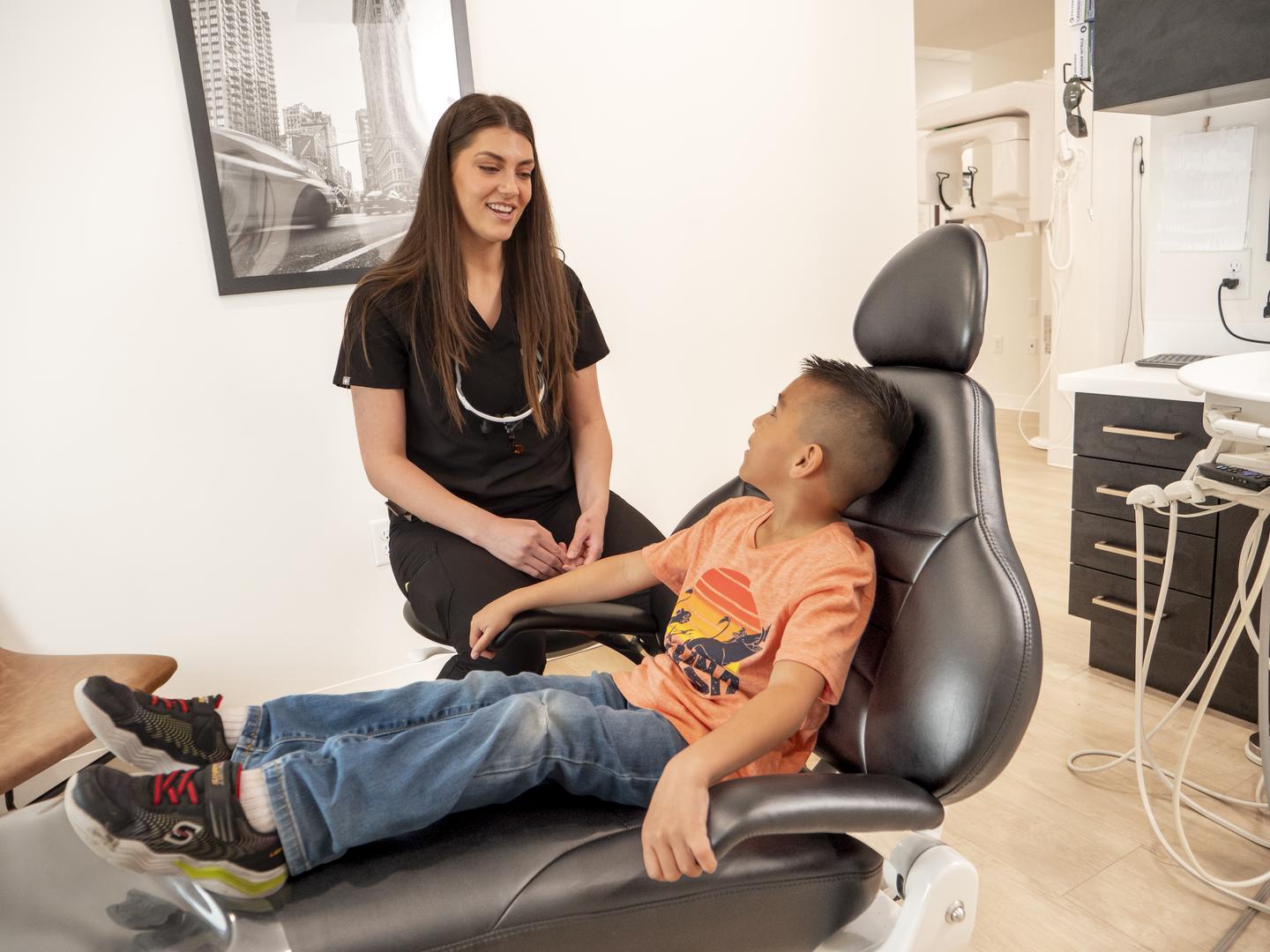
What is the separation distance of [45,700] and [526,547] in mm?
945

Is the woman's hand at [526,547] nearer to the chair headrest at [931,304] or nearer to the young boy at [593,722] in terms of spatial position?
the young boy at [593,722]

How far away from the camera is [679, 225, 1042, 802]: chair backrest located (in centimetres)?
90

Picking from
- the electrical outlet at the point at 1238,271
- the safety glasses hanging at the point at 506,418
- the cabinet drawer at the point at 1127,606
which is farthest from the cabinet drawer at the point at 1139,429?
the safety glasses hanging at the point at 506,418

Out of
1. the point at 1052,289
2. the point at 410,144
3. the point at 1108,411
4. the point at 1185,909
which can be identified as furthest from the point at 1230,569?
the point at 1052,289

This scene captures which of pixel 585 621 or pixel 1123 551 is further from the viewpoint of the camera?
pixel 1123 551

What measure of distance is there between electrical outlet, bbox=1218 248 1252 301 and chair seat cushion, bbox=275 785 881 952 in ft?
6.28

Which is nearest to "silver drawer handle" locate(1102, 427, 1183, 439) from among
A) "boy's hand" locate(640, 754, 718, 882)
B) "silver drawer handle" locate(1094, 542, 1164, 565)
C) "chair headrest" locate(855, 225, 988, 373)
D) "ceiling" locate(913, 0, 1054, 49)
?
"silver drawer handle" locate(1094, 542, 1164, 565)

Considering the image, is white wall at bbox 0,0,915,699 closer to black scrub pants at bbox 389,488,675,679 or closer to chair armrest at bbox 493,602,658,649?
black scrub pants at bbox 389,488,675,679

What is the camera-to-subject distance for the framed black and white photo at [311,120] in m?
1.97

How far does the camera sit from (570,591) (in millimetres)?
1349

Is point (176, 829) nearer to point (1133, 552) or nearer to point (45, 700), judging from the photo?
point (45, 700)

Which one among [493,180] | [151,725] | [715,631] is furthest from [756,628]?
[493,180]

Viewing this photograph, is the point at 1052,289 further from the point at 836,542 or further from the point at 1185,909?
the point at 836,542

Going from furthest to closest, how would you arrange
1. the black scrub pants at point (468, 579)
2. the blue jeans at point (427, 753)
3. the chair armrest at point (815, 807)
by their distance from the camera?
the black scrub pants at point (468, 579), the blue jeans at point (427, 753), the chair armrest at point (815, 807)
